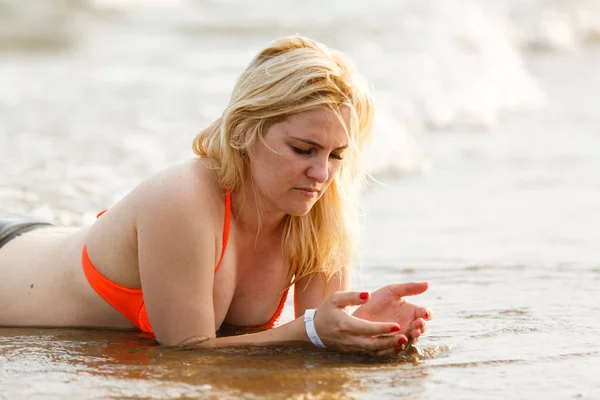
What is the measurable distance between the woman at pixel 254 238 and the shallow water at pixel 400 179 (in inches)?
5.4

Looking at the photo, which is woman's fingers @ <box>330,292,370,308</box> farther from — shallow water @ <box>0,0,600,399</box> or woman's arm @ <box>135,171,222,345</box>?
woman's arm @ <box>135,171,222,345</box>

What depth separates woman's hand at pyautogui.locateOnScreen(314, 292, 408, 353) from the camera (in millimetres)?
3520

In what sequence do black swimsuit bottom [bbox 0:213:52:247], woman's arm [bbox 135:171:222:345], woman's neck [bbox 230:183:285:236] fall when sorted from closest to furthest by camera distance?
woman's arm [bbox 135:171:222:345]
woman's neck [bbox 230:183:285:236]
black swimsuit bottom [bbox 0:213:52:247]

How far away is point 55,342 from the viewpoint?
4.06 meters

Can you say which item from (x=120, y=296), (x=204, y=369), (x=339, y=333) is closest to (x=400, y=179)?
(x=120, y=296)

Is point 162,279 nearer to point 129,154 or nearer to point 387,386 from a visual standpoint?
point 387,386

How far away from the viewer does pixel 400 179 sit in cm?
897

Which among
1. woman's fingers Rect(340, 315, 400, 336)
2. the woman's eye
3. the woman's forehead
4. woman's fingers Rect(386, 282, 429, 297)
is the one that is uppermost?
the woman's forehead

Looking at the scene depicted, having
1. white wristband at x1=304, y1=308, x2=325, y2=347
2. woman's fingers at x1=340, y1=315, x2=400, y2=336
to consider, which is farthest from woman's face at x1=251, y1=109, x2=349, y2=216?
woman's fingers at x1=340, y1=315, x2=400, y2=336

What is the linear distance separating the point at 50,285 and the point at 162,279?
0.90 m

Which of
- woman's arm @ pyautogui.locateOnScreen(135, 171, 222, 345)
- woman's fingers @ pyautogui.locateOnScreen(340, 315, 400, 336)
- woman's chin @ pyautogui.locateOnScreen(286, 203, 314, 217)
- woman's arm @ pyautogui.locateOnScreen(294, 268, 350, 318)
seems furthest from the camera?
woman's arm @ pyautogui.locateOnScreen(294, 268, 350, 318)

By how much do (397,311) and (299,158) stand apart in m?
0.67

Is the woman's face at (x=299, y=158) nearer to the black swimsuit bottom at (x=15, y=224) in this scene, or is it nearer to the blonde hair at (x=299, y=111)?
the blonde hair at (x=299, y=111)

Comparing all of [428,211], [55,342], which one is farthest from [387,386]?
[428,211]
